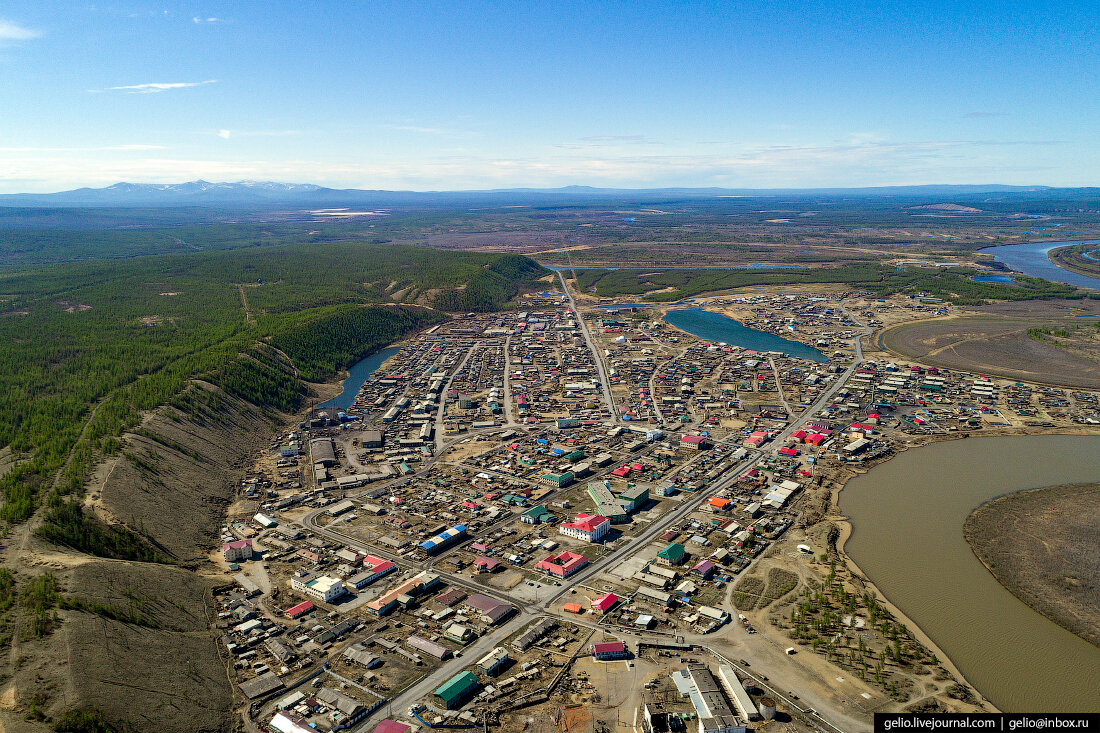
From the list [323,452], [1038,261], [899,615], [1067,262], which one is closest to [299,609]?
[323,452]

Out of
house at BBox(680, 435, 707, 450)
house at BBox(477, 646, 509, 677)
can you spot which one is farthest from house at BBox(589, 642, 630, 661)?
house at BBox(680, 435, 707, 450)

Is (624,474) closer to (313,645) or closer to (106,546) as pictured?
(313,645)

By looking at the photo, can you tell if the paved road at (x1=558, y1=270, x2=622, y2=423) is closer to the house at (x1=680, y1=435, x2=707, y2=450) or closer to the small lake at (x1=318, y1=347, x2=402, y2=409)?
the house at (x1=680, y1=435, x2=707, y2=450)

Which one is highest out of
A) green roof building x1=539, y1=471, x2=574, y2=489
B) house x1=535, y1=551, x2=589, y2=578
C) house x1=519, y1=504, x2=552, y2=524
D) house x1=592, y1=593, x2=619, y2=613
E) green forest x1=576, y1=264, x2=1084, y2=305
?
green forest x1=576, y1=264, x2=1084, y2=305

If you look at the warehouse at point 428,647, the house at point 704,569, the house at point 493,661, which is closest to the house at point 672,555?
the house at point 704,569

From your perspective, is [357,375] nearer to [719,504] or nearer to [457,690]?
[719,504]

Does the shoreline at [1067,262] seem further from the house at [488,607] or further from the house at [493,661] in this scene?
the house at [493,661]

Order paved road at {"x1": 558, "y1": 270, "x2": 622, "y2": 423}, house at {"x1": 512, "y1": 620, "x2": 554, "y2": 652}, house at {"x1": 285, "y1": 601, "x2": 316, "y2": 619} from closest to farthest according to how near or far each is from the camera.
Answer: house at {"x1": 512, "y1": 620, "x2": 554, "y2": 652} → house at {"x1": 285, "y1": 601, "x2": 316, "y2": 619} → paved road at {"x1": 558, "y1": 270, "x2": 622, "y2": 423}

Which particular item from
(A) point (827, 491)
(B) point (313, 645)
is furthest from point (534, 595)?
(A) point (827, 491)
